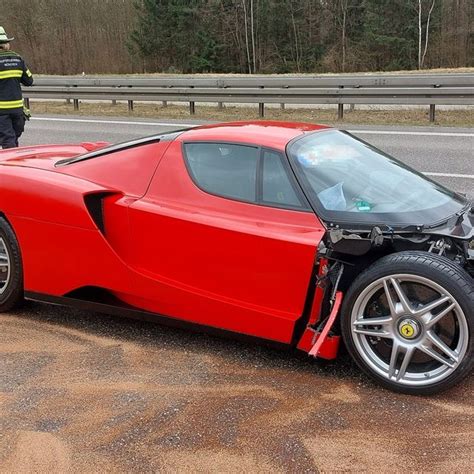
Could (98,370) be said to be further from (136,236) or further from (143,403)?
(136,236)

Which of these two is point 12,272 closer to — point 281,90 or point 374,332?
point 374,332

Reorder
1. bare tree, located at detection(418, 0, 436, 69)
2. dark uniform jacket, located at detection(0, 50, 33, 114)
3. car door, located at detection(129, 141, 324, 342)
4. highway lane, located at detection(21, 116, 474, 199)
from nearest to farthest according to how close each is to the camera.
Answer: car door, located at detection(129, 141, 324, 342) → dark uniform jacket, located at detection(0, 50, 33, 114) → highway lane, located at detection(21, 116, 474, 199) → bare tree, located at detection(418, 0, 436, 69)

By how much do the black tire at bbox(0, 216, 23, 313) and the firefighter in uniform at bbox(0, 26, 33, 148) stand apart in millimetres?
3400

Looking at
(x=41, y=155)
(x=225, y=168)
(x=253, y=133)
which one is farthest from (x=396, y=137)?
(x=225, y=168)

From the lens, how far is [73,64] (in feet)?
128

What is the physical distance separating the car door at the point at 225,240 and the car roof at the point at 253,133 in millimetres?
48

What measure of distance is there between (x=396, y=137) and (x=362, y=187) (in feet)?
25.5

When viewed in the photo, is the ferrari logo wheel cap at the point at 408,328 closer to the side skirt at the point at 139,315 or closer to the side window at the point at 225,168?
the side skirt at the point at 139,315

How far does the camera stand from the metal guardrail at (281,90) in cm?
1227

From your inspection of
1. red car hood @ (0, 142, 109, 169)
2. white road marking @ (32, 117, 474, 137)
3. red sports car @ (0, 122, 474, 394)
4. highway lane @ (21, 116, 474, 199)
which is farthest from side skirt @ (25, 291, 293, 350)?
white road marking @ (32, 117, 474, 137)

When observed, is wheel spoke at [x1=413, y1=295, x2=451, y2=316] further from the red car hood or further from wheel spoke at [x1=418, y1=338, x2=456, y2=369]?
the red car hood

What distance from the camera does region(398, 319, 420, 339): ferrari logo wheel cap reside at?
9.37 feet

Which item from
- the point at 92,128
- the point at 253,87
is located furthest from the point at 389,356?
the point at 253,87

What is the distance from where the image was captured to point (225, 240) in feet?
10.3
